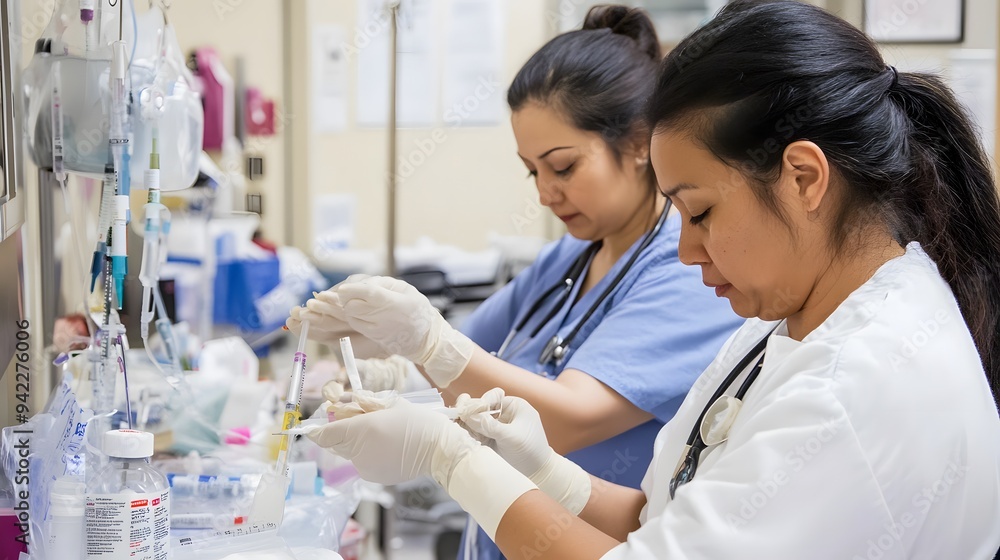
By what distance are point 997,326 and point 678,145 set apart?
16.6 inches

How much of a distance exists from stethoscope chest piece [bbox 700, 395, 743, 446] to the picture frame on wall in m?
2.85

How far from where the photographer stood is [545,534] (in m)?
0.96

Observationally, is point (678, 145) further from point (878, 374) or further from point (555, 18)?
point (555, 18)

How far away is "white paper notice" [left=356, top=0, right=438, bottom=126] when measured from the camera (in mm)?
3844

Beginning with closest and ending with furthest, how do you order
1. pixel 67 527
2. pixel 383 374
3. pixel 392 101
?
1. pixel 67 527
2. pixel 383 374
3. pixel 392 101

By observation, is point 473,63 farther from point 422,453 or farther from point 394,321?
point 422,453

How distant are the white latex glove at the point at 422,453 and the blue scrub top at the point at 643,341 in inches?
16.7

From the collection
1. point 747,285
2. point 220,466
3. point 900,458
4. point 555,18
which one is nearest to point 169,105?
point 220,466

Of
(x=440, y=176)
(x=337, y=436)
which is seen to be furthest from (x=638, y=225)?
(x=440, y=176)

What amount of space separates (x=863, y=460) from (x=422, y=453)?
507 mm

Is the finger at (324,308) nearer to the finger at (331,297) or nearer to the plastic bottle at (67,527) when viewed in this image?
the finger at (331,297)

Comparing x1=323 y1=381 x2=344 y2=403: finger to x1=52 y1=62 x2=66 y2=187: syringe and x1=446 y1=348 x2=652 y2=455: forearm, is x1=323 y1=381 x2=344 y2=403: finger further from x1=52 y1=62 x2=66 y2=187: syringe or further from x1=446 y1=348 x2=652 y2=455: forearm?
x1=52 y1=62 x2=66 y2=187: syringe
